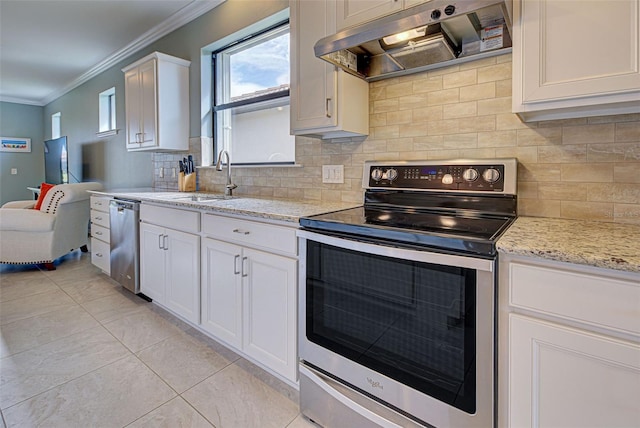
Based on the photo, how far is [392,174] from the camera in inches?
70.3

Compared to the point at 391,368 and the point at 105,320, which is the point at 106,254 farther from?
the point at 391,368

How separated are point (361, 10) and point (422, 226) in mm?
1091

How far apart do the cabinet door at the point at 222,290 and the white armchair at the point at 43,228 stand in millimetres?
2619

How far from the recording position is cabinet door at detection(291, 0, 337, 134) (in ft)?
5.75

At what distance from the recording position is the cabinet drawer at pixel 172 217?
6.83 ft

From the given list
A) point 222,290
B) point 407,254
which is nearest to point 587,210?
point 407,254

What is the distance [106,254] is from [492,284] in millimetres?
3340

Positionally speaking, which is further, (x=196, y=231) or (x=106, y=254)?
(x=106, y=254)

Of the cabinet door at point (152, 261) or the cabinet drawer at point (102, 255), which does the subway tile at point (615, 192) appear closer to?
the cabinet door at point (152, 261)

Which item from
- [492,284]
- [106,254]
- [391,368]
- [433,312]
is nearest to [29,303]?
[106,254]

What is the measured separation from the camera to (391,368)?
1.22 m

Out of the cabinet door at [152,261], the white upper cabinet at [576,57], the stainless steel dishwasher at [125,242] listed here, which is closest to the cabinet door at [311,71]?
the white upper cabinet at [576,57]

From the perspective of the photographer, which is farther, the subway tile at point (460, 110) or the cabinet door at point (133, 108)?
the cabinet door at point (133, 108)

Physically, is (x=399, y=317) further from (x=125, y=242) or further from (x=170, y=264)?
(x=125, y=242)
